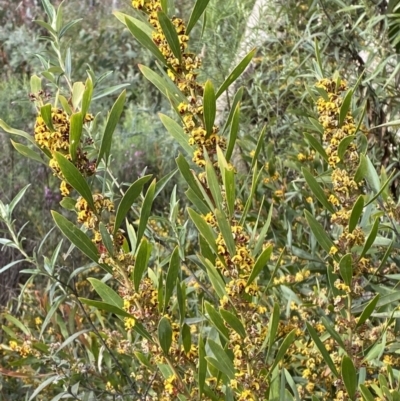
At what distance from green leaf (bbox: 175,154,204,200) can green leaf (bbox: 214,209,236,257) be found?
3.0 inches

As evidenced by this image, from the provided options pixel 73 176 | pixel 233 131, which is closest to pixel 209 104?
pixel 233 131

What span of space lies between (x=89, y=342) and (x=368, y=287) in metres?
0.77

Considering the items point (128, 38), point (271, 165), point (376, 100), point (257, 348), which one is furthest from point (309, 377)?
point (128, 38)

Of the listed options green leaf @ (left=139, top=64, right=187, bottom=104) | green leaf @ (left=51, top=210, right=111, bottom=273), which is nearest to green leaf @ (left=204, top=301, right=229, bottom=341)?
green leaf @ (left=51, top=210, right=111, bottom=273)

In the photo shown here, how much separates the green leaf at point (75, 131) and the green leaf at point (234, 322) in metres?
0.22

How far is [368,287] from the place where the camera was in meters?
1.09

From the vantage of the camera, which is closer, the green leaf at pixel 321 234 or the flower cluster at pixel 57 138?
the flower cluster at pixel 57 138

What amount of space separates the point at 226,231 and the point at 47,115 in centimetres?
22

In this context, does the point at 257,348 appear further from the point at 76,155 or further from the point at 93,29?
the point at 93,29

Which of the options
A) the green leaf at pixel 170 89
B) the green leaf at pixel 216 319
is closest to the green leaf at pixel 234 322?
the green leaf at pixel 216 319

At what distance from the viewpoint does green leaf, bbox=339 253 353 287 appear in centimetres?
72

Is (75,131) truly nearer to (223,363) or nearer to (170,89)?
(170,89)

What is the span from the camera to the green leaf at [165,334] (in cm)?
65

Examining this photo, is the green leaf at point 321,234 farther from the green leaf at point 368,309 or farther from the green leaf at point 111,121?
the green leaf at point 111,121
